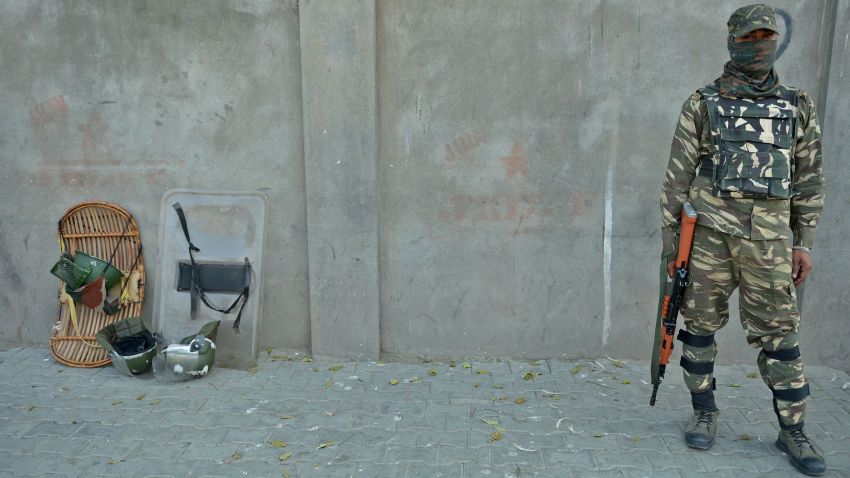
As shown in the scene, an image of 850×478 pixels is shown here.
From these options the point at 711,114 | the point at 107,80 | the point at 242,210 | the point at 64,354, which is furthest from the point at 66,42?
the point at 711,114

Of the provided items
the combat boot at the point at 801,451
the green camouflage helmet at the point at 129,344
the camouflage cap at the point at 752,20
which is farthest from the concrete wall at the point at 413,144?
the combat boot at the point at 801,451

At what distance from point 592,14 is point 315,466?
3.32m

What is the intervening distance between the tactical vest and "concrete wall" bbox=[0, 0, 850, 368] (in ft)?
4.00

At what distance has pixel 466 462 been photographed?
334 cm

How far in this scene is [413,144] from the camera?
456 centimetres

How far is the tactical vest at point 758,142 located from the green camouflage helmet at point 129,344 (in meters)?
3.74

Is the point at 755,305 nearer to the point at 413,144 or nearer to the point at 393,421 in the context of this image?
the point at 393,421

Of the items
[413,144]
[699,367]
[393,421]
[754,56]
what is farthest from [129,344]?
[754,56]

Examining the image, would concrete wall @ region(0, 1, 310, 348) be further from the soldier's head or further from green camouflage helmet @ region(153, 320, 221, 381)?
the soldier's head

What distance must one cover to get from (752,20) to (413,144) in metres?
2.22

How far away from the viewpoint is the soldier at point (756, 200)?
320 centimetres

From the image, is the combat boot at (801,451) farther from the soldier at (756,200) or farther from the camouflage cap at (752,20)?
the camouflage cap at (752,20)

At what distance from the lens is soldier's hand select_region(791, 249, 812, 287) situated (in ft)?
10.8

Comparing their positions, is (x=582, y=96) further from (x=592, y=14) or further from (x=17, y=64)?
(x=17, y=64)
